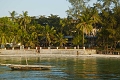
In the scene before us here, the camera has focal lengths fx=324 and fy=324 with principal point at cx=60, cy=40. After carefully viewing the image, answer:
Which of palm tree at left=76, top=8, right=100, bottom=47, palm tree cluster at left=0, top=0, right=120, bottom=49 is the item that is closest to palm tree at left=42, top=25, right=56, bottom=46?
palm tree cluster at left=0, top=0, right=120, bottom=49

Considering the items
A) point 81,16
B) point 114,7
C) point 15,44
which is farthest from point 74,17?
point 15,44

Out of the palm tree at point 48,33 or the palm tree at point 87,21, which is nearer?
the palm tree at point 87,21

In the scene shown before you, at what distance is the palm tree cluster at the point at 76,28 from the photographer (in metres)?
90.1

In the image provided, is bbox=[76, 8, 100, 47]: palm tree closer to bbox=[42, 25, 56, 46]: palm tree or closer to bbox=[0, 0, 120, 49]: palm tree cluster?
bbox=[0, 0, 120, 49]: palm tree cluster

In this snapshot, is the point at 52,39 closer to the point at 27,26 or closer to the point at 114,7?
the point at 27,26

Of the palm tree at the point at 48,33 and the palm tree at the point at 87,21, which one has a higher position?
the palm tree at the point at 87,21

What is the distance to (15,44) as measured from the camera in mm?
98875

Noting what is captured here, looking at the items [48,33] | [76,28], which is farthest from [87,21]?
[48,33]

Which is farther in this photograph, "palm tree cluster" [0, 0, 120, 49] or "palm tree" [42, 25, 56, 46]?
"palm tree" [42, 25, 56, 46]

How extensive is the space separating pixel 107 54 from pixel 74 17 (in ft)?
58.9

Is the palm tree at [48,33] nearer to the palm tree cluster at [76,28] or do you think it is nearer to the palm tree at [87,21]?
the palm tree cluster at [76,28]

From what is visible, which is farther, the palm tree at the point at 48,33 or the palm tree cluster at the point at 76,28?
the palm tree at the point at 48,33

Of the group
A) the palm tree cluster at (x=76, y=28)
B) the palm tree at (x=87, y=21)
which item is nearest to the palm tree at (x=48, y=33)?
the palm tree cluster at (x=76, y=28)

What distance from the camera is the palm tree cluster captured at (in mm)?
90062
